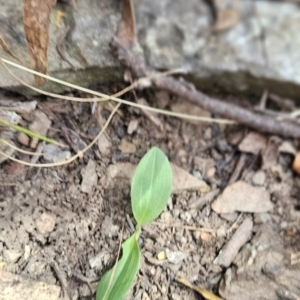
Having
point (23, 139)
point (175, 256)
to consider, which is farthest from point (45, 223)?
point (175, 256)

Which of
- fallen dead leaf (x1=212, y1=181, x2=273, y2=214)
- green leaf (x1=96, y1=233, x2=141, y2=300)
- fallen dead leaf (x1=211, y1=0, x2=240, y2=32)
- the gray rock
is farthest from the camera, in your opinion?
fallen dead leaf (x1=211, y1=0, x2=240, y2=32)

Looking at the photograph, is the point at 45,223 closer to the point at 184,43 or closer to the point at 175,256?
the point at 175,256

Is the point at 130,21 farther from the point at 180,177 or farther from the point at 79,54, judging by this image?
the point at 180,177

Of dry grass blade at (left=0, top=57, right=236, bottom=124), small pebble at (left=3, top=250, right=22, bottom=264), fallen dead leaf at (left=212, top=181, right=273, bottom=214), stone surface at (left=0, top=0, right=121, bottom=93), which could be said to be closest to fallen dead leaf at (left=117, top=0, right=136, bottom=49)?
stone surface at (left=0, top=0, right=121, bottom=93)

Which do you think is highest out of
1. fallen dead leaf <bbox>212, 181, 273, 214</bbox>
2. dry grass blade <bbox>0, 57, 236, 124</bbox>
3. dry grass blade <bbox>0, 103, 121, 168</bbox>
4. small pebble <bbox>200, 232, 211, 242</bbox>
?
dry grass blade <bbox>0, 57, 236, 124</bbox>

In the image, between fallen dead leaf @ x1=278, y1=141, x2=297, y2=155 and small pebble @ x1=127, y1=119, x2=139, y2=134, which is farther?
fallen dead leaf @ x1=278, y1=141, x2=297, y2=155

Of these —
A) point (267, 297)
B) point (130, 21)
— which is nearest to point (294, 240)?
point (267, 297)

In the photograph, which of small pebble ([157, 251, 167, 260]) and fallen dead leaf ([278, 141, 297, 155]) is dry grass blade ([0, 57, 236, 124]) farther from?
small pebble ([157, 251, 167, 260])
